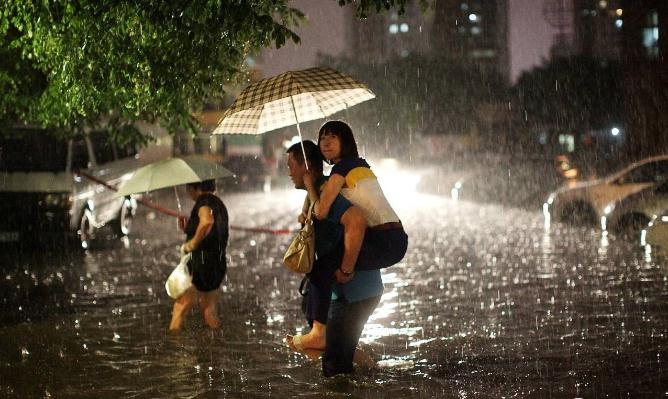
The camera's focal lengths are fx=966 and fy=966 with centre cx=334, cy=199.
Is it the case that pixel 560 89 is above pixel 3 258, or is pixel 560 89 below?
above

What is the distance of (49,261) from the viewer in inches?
609

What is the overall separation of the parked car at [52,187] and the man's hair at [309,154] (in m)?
9.51

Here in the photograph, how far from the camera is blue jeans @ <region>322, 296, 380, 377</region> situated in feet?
20.4

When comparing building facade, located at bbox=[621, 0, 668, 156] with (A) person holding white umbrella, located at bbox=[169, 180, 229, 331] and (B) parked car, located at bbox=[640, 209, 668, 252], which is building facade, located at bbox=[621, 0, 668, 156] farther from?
(A) person holding white umbrella, located at bbox=[169, 180, 229, 331]

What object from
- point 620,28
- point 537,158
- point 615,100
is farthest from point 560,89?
point 537,158

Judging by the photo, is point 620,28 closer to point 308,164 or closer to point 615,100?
point 615,100

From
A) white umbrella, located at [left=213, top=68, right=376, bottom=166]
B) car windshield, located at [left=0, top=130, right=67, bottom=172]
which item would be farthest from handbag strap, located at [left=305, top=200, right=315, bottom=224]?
car windshield, located at [left=0, top=130, right=67, bottom=172]

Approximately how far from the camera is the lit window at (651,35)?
39281 mm

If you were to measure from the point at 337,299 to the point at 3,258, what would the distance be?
36.4 feet

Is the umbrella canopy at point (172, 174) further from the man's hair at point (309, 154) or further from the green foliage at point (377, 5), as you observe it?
the man's hair at point (309, 154)

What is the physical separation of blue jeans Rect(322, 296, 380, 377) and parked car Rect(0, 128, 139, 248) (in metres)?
9.71

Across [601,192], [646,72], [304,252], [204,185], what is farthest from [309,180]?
[646,72]

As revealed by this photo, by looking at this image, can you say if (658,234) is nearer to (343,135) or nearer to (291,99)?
(291,99)

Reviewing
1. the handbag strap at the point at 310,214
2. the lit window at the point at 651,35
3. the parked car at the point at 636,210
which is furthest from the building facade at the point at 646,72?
the handbag strap at the point at 310,214
